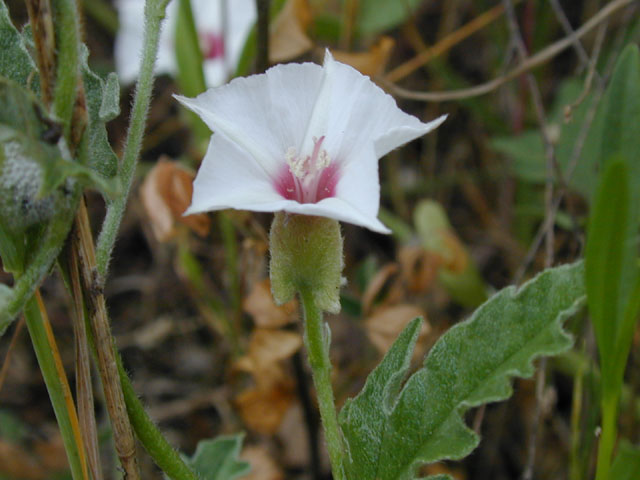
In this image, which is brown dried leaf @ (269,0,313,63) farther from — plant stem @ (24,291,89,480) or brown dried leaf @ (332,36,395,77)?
plant stem @ (24,291,89,480)

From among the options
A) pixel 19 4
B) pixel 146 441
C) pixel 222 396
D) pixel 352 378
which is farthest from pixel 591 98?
pixel 19 4

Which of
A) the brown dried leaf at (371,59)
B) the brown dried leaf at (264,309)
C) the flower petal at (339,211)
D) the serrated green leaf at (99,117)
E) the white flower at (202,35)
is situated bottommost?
the brown dried leaf at (264,309)

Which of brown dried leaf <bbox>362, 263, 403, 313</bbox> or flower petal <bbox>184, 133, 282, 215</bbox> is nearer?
flower petal <bbox>184, 133, 282, 215</bbox>

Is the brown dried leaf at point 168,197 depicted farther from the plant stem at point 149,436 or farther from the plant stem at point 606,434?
the plant stem at point 606,434

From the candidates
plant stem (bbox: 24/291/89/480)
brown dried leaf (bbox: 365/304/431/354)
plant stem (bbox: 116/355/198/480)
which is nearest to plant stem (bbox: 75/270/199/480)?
plant stem (bbox: 116/355/198/480)

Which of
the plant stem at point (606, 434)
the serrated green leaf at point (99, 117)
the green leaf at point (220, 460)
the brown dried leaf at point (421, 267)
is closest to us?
the serrated green leaf at point (99, 117)

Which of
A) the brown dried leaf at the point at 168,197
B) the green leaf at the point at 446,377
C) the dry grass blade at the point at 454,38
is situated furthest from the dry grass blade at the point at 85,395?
the dry grass blade at the point at 454,38

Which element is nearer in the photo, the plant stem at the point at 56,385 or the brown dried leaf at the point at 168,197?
the plant stem at the point at 56,385

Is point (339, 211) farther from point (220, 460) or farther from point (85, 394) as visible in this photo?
point (220, 460)
